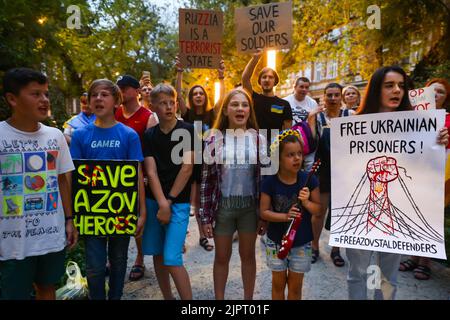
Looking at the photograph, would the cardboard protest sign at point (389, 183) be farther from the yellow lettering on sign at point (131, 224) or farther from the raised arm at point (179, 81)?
the raised arm at point (179, 81)

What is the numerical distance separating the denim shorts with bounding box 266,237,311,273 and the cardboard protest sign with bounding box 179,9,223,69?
9.15ft

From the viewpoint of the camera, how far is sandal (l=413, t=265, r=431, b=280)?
3.63 metres

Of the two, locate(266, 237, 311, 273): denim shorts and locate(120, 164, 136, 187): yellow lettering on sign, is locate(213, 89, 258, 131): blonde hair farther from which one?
locate(266, 237, 311, 273): denim shorts

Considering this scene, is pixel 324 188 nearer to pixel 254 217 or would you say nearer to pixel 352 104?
pixel 254 217

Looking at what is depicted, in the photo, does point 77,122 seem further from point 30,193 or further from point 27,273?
point 27,273

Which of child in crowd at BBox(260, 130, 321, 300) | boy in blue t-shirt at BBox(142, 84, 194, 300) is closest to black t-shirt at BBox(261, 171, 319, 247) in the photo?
child in crowd at BBox(260, 130, 321, 300)

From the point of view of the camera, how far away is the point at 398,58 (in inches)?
418

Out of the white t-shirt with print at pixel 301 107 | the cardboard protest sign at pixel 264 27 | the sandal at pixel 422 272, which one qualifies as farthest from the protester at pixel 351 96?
the sandal at pixel 422 272

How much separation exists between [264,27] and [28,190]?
3.48 meters

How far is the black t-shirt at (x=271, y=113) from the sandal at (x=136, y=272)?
6.89 ft

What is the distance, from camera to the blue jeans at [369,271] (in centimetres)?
241

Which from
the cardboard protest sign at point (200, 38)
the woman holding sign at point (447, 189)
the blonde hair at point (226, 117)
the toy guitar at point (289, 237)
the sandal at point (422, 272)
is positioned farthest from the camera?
the cardboard protest sign at point (200, 38)

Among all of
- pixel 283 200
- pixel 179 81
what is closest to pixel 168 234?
pixel 283 200

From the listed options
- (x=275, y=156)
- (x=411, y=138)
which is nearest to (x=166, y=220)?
(x=275, y=156)
